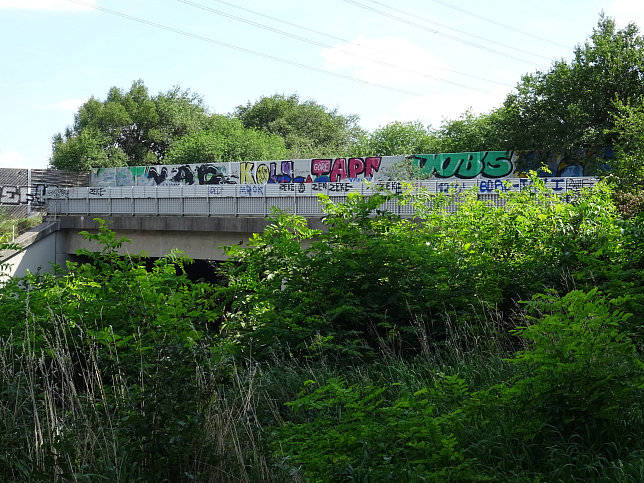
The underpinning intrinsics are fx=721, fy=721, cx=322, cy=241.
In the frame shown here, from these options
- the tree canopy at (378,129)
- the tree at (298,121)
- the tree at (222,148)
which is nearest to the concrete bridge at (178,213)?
the tree canopy at (378,129)

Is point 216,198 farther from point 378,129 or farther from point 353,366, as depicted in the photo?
point 378,129

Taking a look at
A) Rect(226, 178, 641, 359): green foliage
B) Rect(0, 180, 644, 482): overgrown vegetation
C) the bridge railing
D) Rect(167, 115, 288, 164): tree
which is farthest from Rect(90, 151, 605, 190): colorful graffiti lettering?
Rect(0, 180, 644, 482): overgrown vegetation

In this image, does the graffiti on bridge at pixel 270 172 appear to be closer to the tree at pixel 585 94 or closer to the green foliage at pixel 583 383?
the tree at pixel 585 94

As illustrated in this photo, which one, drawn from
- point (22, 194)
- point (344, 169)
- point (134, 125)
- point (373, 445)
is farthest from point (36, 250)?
point (134, 125)

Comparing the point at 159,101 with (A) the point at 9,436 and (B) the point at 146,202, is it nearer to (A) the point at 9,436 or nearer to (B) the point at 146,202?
(B) the point at 146,202

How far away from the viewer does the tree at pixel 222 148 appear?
198 ft

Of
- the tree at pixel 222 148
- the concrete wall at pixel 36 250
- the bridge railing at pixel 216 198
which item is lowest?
the concrete wall at pixel 36 250

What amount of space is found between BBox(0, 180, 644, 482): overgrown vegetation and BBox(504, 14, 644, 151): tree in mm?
29701

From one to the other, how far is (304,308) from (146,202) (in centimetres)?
2067

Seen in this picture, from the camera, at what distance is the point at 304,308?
855cm

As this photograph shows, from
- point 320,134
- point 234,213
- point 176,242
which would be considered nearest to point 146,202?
point 176,242

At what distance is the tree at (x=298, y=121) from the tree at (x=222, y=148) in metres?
15.2

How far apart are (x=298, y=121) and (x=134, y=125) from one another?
801 inches

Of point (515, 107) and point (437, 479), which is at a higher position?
point (515, 107)
